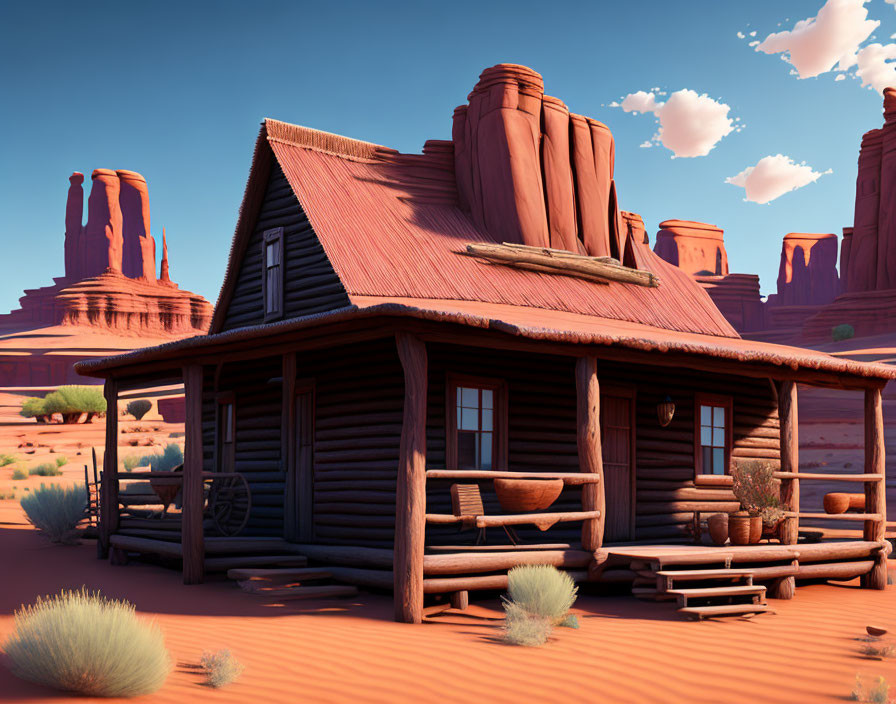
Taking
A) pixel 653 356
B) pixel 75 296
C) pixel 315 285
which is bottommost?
pixel 653 356

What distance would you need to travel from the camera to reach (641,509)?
13195 millimetres

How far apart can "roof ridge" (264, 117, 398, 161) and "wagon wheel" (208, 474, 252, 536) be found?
5533mm

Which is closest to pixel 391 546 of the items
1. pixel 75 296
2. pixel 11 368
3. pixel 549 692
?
pixel 549 692

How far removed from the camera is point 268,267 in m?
14.1

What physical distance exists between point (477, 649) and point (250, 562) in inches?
186

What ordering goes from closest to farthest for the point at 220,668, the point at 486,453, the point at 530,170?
the point at 220,668 → the point at 486,453 → the point at 530,170

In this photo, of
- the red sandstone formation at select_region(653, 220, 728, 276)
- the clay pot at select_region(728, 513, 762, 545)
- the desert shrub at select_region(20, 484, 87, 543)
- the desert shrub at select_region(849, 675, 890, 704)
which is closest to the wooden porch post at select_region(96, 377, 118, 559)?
the desert shrub at select_region(20, 484, 87, 543)

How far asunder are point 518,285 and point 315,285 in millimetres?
3139

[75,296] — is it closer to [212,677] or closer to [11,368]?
[11,368]

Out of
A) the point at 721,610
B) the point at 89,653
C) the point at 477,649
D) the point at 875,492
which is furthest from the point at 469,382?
the point at 89,653

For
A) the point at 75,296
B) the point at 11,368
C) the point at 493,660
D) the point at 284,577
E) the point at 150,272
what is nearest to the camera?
the point at 493,660

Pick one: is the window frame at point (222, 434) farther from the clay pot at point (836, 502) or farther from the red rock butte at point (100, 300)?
the red rock butte at point (100, 300)

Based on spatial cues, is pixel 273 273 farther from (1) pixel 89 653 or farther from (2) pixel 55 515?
(1) pixel 89 653

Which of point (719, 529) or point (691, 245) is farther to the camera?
point (691, 245)
